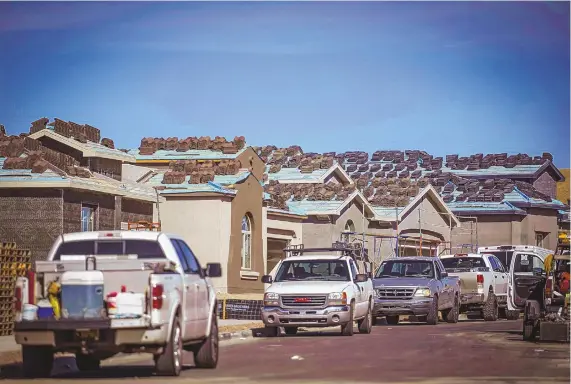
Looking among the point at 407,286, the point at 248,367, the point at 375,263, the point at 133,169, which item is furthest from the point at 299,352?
the point at 375,263

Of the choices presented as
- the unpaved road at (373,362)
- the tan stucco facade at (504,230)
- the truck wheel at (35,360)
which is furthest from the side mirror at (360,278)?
the tan stucco facade at (504,230)

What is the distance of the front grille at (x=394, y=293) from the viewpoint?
3300 cm

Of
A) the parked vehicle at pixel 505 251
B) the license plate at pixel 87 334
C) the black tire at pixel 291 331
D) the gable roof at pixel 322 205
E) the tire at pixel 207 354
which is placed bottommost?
the black tire at pixel 291 331

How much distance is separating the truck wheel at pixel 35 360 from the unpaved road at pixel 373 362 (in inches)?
10.1

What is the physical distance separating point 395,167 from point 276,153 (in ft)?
39.9

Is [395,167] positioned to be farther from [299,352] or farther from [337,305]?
[299,352]

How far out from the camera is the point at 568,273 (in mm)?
24156

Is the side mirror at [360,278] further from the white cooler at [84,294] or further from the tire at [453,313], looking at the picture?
the white cooler at [84,294]

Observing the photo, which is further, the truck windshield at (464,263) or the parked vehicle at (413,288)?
the truck windshield at (464,263)

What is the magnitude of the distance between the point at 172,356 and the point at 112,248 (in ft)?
6.64

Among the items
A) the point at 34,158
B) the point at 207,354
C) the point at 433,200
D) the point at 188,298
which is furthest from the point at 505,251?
the point at 188,298

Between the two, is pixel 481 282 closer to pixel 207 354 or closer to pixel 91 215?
pixel 91 215

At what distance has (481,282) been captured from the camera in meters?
37.1

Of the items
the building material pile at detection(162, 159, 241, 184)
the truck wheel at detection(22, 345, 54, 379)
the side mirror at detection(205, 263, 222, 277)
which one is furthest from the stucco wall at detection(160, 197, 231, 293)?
the truck wheel at detection(22, 345, 54, 379)
